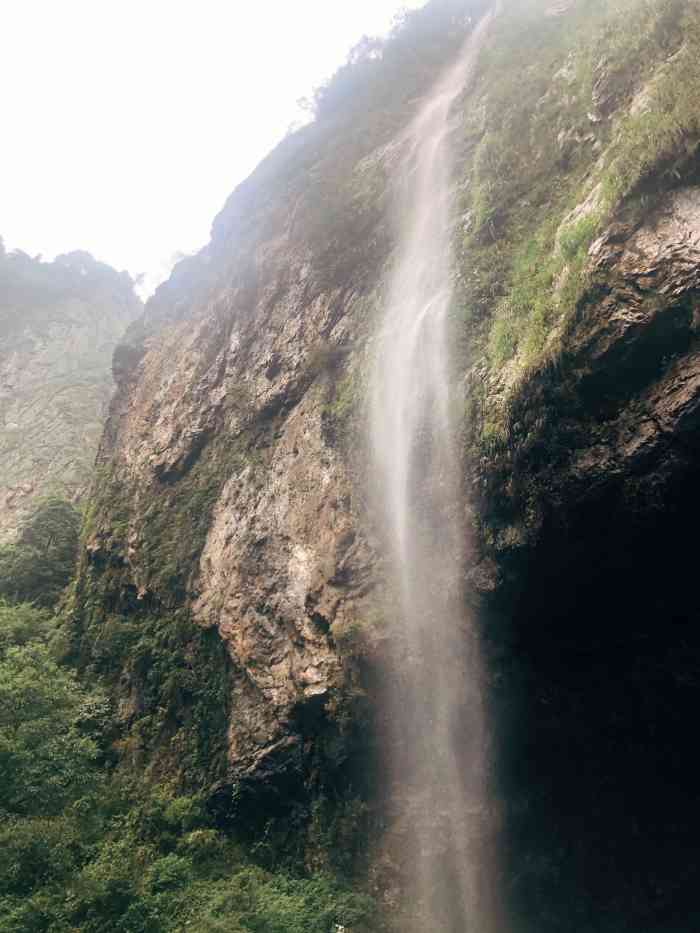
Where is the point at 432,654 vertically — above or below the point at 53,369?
below

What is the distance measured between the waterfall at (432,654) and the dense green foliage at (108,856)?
1.32 meters

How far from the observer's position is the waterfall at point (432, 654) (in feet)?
29.0

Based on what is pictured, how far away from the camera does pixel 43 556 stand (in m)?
20.0

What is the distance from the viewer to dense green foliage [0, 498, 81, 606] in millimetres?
19141

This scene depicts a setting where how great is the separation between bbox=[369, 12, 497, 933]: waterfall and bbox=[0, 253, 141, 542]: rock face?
62.0 feet

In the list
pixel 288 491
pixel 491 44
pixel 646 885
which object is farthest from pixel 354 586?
pixel 491 44

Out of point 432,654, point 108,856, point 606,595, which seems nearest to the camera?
point 606,595

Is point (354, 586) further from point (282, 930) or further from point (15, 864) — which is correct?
point (15, 864)

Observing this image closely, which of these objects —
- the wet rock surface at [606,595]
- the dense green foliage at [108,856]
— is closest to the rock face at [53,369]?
the dense green foliage at [108,856]

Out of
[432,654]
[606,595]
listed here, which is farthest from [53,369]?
[606,595]

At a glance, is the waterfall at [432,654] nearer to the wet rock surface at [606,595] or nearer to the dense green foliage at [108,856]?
the wet rock surface at [606,595]

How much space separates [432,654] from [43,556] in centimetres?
1559

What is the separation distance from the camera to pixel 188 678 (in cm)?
1318

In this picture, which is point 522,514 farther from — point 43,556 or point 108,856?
point 43,556
